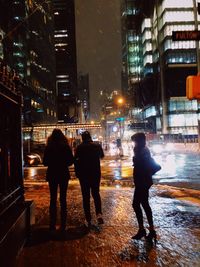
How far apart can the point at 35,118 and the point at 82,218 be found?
54.6 m

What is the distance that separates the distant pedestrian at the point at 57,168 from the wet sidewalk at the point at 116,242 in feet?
1.23

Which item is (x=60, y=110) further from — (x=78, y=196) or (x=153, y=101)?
(x=78, y=196)

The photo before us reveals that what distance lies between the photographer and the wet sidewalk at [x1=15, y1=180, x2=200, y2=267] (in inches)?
205

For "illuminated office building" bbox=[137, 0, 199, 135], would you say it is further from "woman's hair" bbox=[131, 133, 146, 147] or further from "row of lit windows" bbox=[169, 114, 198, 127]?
"woman's hair" bbox=[131, 133, 146, 147]

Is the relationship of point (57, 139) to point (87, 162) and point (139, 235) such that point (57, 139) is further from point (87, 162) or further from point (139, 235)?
point (139, 235)

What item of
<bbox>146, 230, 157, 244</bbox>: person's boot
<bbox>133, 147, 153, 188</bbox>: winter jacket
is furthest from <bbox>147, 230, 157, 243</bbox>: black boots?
<bbox>133, 147, 153, 188</bbox>: winter jacket

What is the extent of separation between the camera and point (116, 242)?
6098 mm

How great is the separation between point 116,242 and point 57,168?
1.70 meters

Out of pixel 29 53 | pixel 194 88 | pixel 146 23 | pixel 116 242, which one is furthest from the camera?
pixel 146 23

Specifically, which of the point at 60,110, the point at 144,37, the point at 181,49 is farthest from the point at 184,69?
the point at 60,110

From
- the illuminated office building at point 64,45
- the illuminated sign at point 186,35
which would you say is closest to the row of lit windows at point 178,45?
the illuminated office building at point 64,45

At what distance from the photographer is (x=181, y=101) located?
91.8m

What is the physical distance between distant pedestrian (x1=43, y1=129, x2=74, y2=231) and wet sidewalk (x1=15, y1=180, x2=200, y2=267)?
0.37 meters

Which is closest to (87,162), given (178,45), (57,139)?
(57,139)
